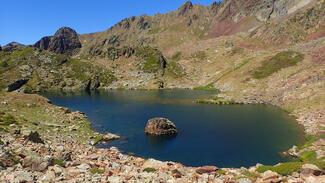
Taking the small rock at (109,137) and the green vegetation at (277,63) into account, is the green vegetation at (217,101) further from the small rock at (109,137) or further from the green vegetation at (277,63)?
the small rock at (109,137)

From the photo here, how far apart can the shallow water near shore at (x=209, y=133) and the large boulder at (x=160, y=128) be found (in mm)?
1813

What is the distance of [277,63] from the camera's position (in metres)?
184

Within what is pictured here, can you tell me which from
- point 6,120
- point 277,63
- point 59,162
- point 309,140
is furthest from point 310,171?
point 277,63

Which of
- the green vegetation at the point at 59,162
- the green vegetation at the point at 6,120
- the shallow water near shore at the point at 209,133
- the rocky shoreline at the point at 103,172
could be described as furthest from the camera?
the shallow water near shore at the point at 209,133

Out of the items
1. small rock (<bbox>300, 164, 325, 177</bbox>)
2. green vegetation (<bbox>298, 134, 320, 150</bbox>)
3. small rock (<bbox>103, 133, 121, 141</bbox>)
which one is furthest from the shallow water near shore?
small rock (<bbox>300, 164, 325, 177</bbox>)

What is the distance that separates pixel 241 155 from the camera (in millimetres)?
67250

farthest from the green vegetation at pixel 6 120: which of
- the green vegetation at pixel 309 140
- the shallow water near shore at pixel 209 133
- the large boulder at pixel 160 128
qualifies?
the green vegetation at pixel 309 140

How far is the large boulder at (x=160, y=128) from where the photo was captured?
83.1m

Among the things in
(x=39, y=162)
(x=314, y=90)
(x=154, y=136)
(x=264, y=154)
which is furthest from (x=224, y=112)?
(x=39, y=162)

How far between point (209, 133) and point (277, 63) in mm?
110183

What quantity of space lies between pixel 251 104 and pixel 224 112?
68.5 ft

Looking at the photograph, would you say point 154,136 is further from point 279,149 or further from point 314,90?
point 314,90

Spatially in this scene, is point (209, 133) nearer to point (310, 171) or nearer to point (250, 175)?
point (250, 175)

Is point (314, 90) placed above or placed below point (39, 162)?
above
